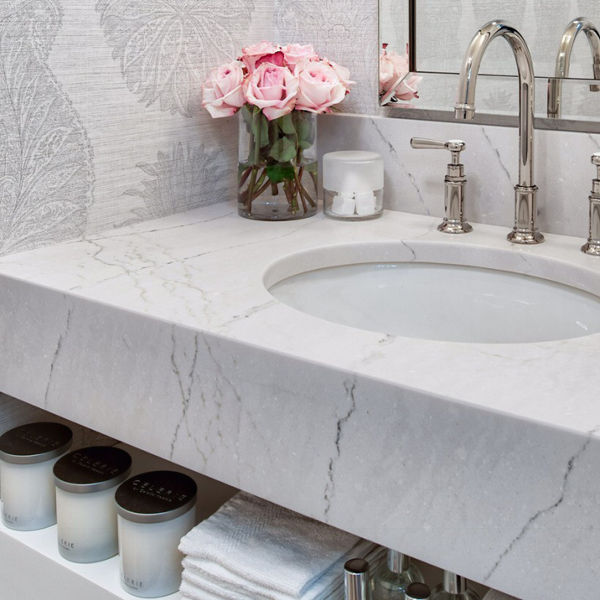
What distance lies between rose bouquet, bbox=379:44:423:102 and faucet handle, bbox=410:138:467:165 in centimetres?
12

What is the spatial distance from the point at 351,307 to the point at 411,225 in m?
0.18

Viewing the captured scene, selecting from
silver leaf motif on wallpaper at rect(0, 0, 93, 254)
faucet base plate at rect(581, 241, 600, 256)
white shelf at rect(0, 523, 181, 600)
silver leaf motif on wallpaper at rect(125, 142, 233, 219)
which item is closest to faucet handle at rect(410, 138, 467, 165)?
faucet base plate at rect(581, 241, 600, 256)

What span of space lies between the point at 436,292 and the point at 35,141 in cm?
56

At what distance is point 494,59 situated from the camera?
1.22 m

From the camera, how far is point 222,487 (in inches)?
49.6

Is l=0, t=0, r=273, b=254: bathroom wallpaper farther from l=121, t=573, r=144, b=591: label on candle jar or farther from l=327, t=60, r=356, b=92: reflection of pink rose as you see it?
l=121, t=573, r=144, b=591: label on candle jar

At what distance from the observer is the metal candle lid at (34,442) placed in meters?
1.17

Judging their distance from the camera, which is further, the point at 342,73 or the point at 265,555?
the point at 342,73

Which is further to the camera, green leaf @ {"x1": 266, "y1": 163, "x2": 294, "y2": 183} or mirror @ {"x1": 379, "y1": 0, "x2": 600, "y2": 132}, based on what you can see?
green leaf @ {"x1": 266, "y1": 163, "x2": 294, "y2": 183}

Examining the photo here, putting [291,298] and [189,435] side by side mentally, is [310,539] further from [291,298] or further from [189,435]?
[291,298]

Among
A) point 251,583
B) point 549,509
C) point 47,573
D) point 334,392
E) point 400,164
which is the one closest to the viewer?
point 549,509

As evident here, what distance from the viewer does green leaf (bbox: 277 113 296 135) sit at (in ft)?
4.18

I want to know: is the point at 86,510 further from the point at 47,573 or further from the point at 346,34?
the point at 346,34

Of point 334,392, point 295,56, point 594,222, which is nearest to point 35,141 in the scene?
point 295,56
